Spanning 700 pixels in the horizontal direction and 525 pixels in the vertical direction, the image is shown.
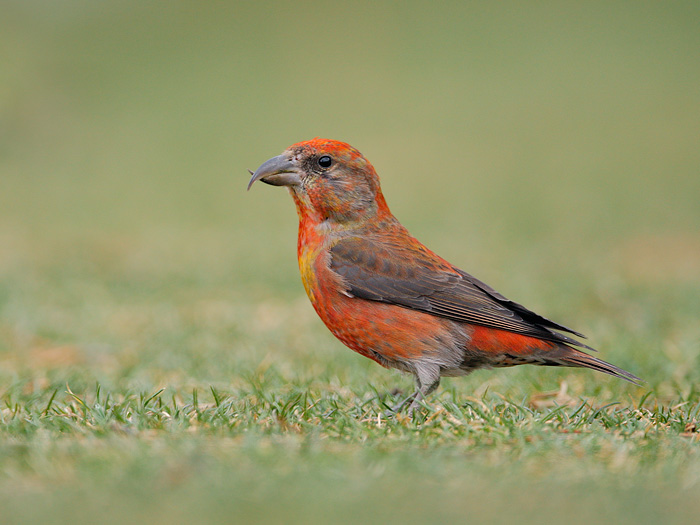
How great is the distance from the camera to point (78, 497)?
2.88m

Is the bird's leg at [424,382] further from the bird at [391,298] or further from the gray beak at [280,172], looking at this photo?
the gray beak at [280,172]

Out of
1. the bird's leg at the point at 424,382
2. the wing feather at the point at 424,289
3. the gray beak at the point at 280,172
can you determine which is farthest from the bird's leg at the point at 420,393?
the gray beak at the point at 280,172

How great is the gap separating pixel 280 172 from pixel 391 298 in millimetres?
920

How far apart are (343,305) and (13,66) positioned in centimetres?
1930

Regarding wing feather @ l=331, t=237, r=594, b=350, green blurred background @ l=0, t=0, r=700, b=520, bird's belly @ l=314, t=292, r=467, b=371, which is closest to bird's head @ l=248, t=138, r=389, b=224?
wing feather @ l=331, t=237, r=594, b=350

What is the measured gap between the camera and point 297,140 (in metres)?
18.3

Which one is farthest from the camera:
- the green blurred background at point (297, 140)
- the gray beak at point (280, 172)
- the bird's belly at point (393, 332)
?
the green blurred background at point (297, 140)

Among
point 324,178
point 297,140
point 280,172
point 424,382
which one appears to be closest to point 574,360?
point 424,382

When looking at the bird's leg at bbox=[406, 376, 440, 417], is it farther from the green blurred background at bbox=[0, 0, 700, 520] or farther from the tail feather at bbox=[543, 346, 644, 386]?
the green blurred background at bbox=[0, 0, 700, 520]

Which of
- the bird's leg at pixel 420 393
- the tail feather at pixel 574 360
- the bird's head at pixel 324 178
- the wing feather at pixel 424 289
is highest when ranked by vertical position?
the bird's head at pixel 324 178

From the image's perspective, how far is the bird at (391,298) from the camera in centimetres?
439

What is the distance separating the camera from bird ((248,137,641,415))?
4395 millimetres

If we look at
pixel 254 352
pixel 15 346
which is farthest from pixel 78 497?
pixel 15 346

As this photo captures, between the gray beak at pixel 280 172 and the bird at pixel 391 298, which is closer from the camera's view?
the bird at pixel 391 298
